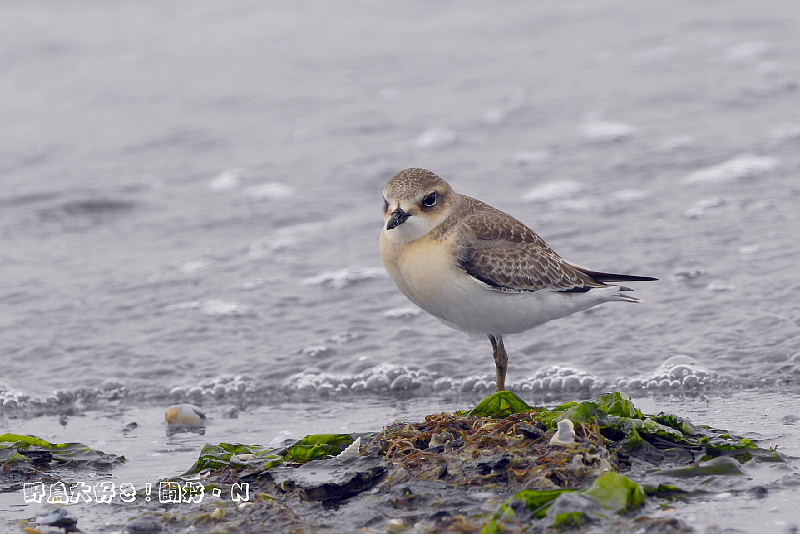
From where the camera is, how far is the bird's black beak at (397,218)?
641cm

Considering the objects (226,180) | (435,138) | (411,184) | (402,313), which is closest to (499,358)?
(411,184)

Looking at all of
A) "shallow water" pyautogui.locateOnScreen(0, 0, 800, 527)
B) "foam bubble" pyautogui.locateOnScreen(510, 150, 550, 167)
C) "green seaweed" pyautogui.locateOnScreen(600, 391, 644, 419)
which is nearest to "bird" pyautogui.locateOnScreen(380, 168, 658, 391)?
"green seaweed" pyautogui.locateOnScreen(600, 391, 644, 419)

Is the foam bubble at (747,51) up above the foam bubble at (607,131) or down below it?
above

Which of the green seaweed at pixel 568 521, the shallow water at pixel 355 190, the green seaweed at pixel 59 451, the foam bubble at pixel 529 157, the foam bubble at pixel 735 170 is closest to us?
the green seaweed at pixel 568 521

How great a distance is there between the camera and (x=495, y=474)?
5059mm

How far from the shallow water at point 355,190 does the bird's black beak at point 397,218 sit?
5.24ft

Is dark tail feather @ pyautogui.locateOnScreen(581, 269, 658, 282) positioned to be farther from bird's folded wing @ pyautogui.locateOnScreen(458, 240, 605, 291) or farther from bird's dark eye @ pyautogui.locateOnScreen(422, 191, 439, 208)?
bird's dark eye @ pyautogui.locateOnScreen(422, 191, 439, 208)

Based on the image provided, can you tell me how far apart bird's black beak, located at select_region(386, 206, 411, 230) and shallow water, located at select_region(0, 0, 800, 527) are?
5.24 feet

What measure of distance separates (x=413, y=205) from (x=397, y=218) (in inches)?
5.8

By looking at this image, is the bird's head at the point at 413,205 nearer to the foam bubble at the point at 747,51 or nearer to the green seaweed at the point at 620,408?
the green seaweed at the point at 620,408

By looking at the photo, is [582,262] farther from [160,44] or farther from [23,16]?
[23,16]

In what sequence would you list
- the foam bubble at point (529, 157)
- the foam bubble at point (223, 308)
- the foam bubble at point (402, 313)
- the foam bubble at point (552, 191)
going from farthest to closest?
the foam bubble at point (529, 157), the foam bubble at point (552, 191), the foam bubble at point (223, 308), the foam bubble at point (402, 313)

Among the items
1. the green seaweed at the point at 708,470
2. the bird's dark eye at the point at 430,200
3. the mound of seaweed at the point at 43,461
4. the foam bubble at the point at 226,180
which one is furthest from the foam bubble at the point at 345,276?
the green seaweed at the point at 708,470

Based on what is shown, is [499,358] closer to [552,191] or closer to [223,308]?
[223,308]
